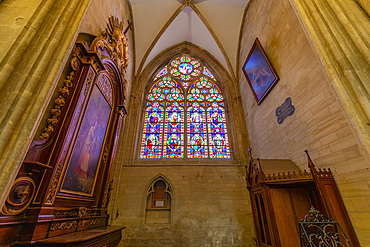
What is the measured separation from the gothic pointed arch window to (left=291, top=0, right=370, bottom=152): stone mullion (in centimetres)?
549

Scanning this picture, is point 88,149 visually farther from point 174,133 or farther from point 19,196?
point 174,133

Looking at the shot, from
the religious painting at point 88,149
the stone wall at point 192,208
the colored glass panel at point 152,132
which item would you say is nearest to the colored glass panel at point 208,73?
the colored glass panel at point 152,132

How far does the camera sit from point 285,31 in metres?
4.87

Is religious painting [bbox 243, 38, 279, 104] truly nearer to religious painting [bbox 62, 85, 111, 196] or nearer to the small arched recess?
the small arched recess

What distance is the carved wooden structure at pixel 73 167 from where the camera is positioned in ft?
7.14

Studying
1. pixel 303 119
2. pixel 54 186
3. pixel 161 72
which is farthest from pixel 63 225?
pixel 161 72

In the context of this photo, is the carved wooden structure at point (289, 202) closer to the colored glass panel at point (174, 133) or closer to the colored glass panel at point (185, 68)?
the colored glass panel at point (174, 133)

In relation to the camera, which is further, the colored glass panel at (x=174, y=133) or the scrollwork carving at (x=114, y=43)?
the colored glass panel at (x=174, y=133)

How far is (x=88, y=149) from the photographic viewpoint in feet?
12.1

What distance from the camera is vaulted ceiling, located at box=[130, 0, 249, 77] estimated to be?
307 inches

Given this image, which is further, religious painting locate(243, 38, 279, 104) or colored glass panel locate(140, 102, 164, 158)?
colored glass panel locate(140, 102, 164, 158)

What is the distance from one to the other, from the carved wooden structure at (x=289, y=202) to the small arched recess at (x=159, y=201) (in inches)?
128

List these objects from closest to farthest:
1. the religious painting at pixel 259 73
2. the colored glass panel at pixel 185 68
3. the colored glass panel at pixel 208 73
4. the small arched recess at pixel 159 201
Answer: the religious painting at pixel 259 73 < the small arched recess at pixel 159 201 < the colored glass panel at pixel 208 73 < the colored glass panel at pixel 185 68

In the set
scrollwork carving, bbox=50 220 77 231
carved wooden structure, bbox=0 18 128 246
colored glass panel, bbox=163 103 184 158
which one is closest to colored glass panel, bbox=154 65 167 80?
colored glass panel, bbox=163 103 184 158
